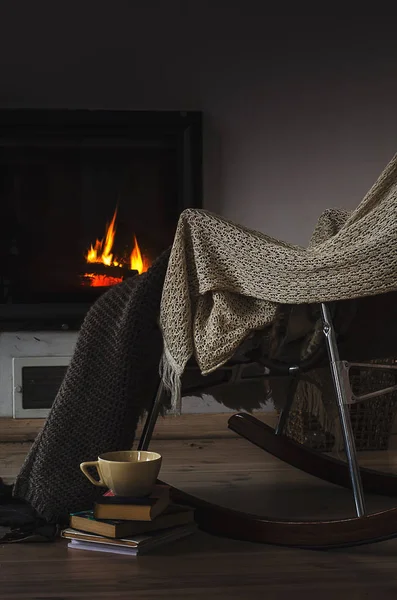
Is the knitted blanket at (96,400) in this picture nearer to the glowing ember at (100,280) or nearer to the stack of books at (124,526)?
the stack of books at (124,526)

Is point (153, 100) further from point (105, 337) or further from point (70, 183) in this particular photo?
point (105, 337)

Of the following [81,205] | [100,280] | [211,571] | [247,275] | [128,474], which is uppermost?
[81,205]

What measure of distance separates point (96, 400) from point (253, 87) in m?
1.81

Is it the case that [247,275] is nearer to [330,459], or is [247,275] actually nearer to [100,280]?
[330,459]

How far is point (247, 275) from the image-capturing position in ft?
5.75

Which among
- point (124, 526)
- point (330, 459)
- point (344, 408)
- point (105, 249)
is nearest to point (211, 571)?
point (124, 526)

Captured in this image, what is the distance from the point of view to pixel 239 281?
5.77 feet

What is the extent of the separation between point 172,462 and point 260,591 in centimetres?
119

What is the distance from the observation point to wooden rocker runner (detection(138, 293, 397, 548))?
Result: 5.20 ft

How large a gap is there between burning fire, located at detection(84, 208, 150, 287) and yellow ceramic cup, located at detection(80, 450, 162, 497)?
1.64 m

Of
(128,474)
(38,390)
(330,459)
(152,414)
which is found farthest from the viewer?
(38,390)

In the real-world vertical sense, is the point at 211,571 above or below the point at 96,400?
below

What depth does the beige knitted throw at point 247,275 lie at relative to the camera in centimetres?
165

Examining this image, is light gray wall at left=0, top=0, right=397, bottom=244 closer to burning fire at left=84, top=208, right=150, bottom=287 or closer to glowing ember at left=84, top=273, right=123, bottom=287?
burning fire at left=84, top=208, right=150, bottom=287
